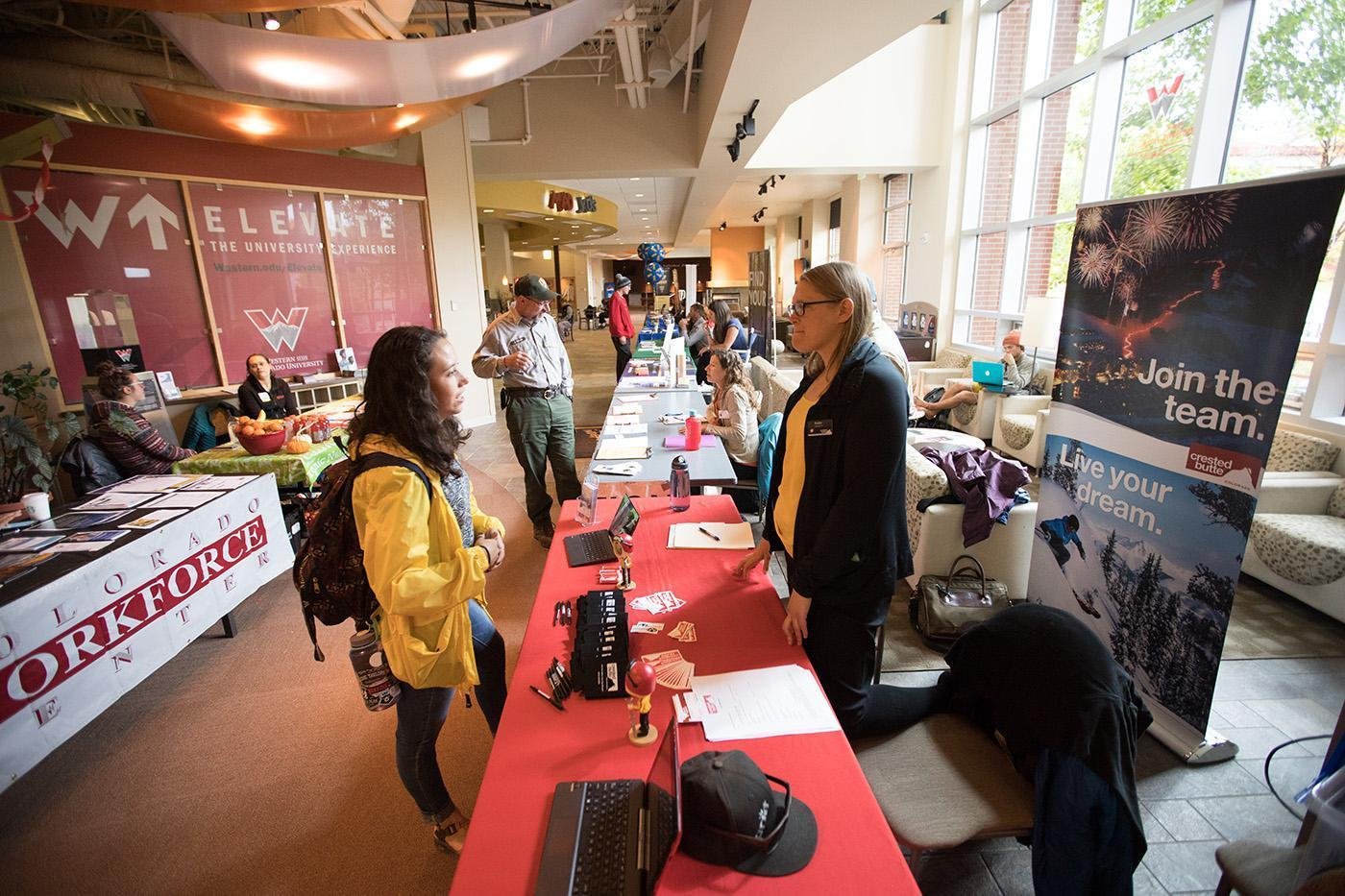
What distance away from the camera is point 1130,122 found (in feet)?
18.2

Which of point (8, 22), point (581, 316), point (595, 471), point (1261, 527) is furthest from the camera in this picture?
point (581, 316)

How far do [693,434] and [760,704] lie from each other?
2.06 m

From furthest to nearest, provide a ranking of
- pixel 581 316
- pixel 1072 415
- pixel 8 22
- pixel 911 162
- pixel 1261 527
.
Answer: pixel 581 316 → pixel 911 162 → pixel 8 22 → pixel 1261 527 → pixel 1072 415

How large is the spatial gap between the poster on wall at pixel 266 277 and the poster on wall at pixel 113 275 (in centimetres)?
18

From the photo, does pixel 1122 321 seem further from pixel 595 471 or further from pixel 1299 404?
pixel 1299 404

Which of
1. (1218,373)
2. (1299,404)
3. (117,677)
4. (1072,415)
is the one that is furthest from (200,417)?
(1299,404)

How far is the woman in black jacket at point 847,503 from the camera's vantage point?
58.0 inches

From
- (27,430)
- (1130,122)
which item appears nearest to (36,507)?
(27,430)

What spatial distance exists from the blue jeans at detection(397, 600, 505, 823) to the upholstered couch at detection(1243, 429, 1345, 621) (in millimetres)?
3534

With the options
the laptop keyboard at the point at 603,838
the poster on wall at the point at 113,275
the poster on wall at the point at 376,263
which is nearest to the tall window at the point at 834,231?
the poster on wall at the point at 376,263

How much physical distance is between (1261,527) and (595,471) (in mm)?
3543

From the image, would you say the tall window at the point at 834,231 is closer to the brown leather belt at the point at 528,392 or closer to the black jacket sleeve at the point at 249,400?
the brown leather belt at the point at 528,392

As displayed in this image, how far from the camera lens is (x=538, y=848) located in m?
1.04

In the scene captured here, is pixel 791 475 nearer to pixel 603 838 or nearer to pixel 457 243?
pixel 603 838
